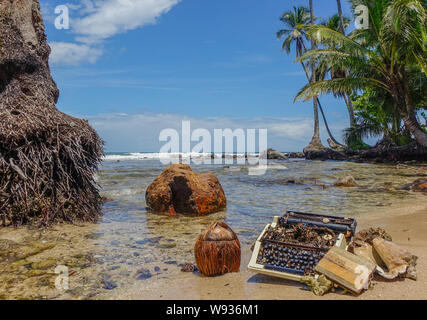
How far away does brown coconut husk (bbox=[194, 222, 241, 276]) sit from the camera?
280cm

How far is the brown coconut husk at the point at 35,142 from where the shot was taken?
4.35m

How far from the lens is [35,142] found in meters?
4.61

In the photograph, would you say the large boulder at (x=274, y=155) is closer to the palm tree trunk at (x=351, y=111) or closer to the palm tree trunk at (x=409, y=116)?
the palm tree trunk at (x=351, y=111)

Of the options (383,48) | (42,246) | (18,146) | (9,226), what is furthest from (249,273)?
(383,48)

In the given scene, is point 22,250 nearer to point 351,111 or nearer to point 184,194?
point 184,194

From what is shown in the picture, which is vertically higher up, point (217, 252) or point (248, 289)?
point (217, 252)

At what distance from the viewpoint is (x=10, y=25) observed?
16.5ft

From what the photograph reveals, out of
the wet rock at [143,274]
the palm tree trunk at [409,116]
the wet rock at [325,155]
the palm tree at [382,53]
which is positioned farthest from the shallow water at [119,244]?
the wet rock at [325,155]

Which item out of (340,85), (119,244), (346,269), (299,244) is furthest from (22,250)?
(340,85)

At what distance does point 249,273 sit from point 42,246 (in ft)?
7.99

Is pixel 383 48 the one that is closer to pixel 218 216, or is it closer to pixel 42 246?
pixel 218 216

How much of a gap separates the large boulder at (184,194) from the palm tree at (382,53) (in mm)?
11243

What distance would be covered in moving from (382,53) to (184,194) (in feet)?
45.3

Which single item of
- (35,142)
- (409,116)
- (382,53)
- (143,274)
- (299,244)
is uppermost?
(382,53)
